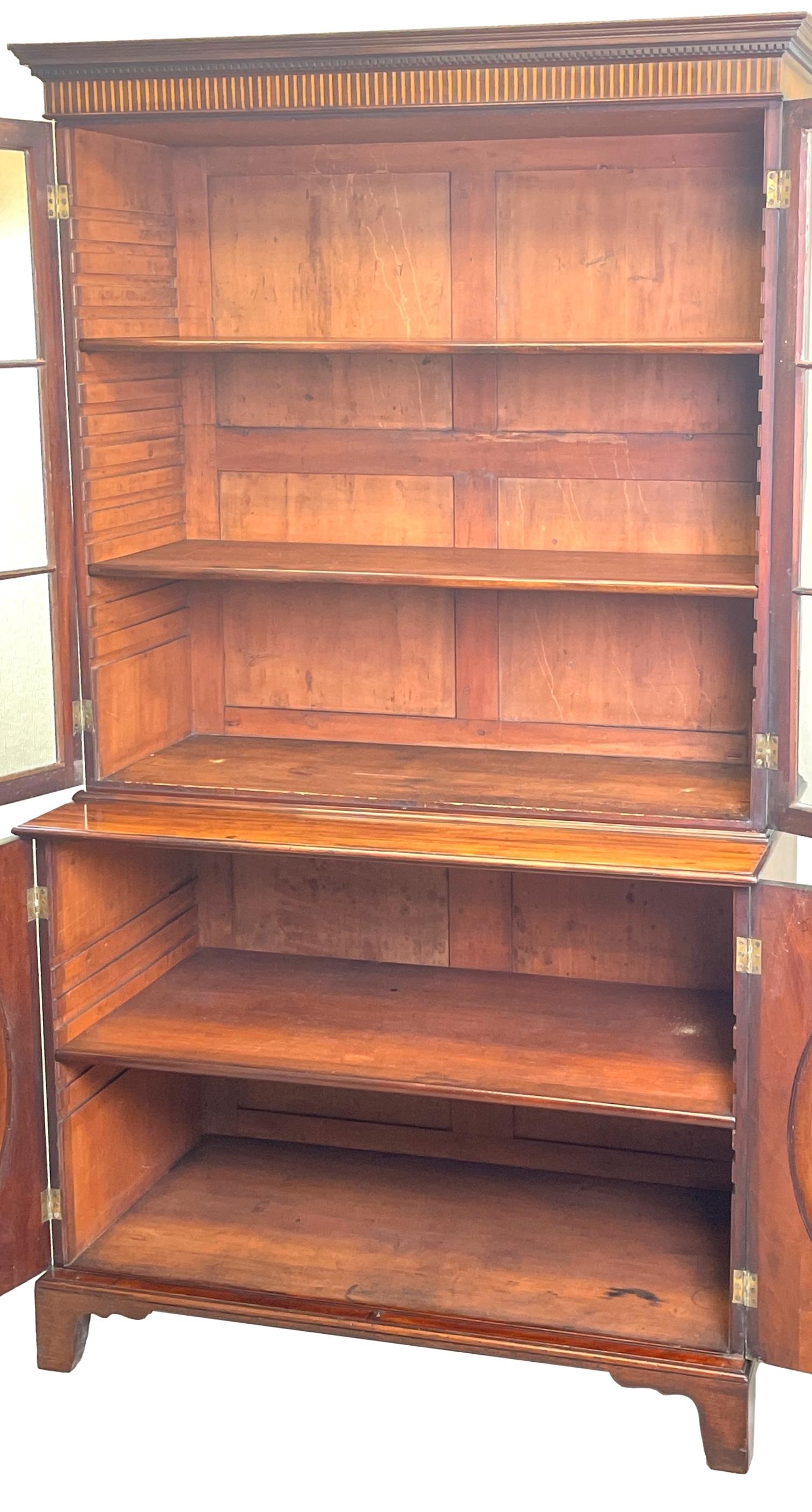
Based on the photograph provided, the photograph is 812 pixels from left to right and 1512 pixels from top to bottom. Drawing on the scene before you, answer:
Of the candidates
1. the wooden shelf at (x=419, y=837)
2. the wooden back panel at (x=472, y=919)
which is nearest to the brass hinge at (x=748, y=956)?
the wooden shelf at (x=419, y=837)

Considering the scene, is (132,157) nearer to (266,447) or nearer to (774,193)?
(266,447)

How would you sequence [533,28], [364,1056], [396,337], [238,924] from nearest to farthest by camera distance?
[533,28] → [364,1056] → [396,337] → [238,924]

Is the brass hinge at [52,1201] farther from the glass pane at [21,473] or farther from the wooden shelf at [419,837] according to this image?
the glass pane at [21,473]

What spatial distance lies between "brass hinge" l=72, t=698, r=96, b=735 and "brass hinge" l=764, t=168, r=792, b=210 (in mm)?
1639

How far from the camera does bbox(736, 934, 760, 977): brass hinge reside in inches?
128

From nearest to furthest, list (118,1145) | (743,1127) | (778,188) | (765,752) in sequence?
(778,188), (743,1127), (765,752), (118,1145)

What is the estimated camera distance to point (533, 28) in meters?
3.17

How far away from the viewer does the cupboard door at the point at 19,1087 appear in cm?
355

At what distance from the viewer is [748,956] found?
3.26 meters

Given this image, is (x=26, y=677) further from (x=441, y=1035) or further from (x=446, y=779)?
(x=441, y=1035)

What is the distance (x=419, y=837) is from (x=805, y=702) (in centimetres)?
77

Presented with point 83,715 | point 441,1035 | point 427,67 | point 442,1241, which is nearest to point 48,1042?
point 83,715

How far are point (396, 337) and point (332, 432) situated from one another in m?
0.26

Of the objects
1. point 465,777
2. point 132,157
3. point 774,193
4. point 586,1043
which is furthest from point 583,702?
point 132,157
